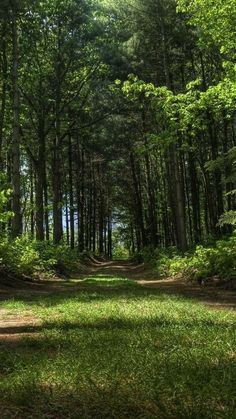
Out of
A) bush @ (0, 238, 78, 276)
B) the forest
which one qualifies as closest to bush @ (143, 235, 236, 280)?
the forest

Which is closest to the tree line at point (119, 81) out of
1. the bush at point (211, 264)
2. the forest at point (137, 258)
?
the forest at point (137, 258)

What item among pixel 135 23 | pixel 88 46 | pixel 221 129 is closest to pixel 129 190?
pixel 221 129

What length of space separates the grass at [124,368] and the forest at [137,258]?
19 mm

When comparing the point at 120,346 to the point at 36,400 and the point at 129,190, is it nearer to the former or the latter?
the point at 36,400

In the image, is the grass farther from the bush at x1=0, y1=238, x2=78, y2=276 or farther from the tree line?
the tree line

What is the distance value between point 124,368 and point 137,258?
37425 millimetres

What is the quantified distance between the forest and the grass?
0.02 m

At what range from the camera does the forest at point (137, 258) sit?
430 centimetres

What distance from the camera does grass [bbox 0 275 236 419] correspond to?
3762 millimetres

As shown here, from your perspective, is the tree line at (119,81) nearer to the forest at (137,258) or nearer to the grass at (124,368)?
the forest at (137,258)

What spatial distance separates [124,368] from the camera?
15.7 ft

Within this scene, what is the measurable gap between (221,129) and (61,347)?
30556 millimetres

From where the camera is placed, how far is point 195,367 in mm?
4766

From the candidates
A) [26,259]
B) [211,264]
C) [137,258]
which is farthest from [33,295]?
[137,258]
